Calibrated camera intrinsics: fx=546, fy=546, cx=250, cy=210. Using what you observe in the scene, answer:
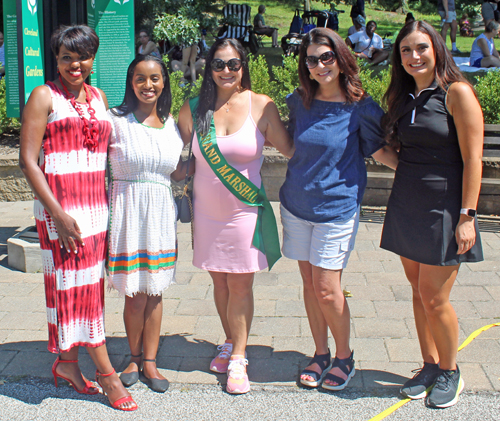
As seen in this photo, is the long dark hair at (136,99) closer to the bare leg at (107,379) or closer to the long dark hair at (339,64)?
the long dark hair at (339,64)

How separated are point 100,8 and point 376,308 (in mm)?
4081

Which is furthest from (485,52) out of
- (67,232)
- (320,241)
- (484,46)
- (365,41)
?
(67,232)

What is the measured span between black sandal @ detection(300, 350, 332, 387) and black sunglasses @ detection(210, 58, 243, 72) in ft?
5.72

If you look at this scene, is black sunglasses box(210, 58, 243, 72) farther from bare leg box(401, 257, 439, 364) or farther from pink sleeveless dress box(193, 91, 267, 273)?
bare leg box(401, 257, 439, 364)

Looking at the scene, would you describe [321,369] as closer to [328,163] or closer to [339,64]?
[328,163]

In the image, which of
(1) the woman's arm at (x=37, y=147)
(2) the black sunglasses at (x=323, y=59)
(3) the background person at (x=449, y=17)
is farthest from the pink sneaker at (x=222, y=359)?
(3) the background person at (x=449, y=17)

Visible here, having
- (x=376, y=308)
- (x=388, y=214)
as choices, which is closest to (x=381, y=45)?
(x=376, y=308)

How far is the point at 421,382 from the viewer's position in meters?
3.04

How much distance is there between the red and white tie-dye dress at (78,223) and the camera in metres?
2.77

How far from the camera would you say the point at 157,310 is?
3.18 meters

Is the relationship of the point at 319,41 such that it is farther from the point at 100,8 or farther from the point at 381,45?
the point at 381,45

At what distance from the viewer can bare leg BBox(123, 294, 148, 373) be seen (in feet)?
10.3

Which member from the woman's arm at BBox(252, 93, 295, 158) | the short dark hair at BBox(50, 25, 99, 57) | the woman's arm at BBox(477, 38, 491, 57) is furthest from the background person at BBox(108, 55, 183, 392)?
the woman's arm at BBox(477, 38, 491, 57)

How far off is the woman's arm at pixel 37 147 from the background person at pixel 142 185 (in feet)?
1.17
